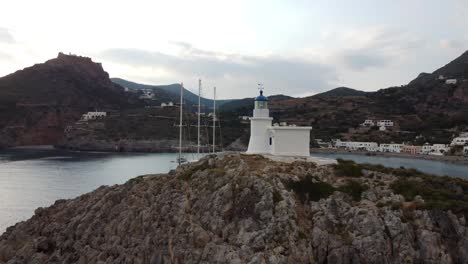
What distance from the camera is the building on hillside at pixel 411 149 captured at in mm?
128250

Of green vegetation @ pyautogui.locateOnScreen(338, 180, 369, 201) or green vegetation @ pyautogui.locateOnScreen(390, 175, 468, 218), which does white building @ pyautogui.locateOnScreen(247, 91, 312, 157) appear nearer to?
green vegetation @ pyautogui.locateOnScreen(338, 180, 369, 201)

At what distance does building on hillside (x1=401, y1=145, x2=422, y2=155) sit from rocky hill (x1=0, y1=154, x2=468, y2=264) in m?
106

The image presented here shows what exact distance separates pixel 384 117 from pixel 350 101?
879 inches

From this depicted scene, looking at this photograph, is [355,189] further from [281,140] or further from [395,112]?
[395,112]

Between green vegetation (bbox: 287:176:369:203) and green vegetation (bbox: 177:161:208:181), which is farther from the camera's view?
green vegetation (bbox: 177:161:208:181)

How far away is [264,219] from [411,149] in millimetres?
116371

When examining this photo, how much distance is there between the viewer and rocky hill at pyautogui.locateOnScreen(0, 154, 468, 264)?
894 inches

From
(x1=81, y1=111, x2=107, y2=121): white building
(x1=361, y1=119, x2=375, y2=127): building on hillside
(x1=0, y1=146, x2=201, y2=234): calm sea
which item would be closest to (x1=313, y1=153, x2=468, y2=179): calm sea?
(x1=0, y1=146, x2=201, y2=234): calm sea

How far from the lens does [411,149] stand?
13038cm

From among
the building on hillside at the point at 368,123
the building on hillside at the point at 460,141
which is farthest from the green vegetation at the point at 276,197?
the building on hillside at the point at 368,123

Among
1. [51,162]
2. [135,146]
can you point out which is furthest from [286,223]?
[135,146]

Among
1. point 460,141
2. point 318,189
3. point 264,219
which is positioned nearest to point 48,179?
point 318,189

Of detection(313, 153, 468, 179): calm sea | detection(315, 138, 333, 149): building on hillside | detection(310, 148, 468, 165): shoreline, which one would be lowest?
detection(313, 153, 468, 179): calm sea

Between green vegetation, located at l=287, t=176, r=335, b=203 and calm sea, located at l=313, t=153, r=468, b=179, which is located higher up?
green vegetation, located at l=287, t=176, r=335, b=203
